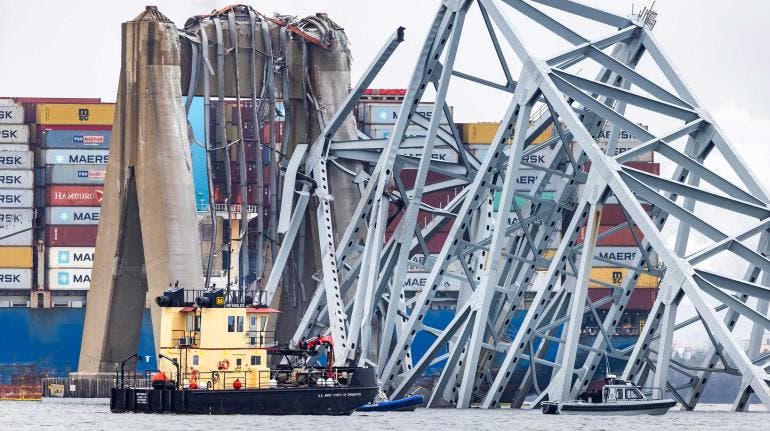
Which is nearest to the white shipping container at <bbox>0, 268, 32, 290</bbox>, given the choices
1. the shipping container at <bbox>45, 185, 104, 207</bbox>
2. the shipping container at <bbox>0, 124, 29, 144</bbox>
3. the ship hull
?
Result: the shipping container at <bbox>45, 185, 104, 207</bbox>

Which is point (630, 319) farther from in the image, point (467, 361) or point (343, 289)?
point (467, 361)

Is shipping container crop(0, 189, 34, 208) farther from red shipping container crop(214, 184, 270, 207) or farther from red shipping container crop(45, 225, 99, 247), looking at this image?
red shipping container crop(214, 184, 270, 207)

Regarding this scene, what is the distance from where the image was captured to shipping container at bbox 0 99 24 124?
11662 centimetres

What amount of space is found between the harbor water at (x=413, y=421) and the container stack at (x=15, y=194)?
49083 millimetres

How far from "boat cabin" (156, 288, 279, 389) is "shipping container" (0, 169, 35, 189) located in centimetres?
5500

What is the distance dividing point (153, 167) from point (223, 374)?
16868 mm

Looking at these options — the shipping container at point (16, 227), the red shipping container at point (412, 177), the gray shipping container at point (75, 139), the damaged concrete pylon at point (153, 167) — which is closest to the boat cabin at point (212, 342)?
the damaged concrete pylon at point (153, 167)

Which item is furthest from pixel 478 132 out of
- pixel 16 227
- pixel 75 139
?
pixel 16 227

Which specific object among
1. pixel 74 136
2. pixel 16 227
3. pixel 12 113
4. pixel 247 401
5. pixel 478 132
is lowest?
pixel 247 401

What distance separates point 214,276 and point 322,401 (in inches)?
1978

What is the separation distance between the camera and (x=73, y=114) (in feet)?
382

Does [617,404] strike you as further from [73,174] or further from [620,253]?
[73,174]

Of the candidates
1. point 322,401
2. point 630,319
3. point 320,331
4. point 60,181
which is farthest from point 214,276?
point 322,401

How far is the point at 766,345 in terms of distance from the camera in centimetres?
16762
